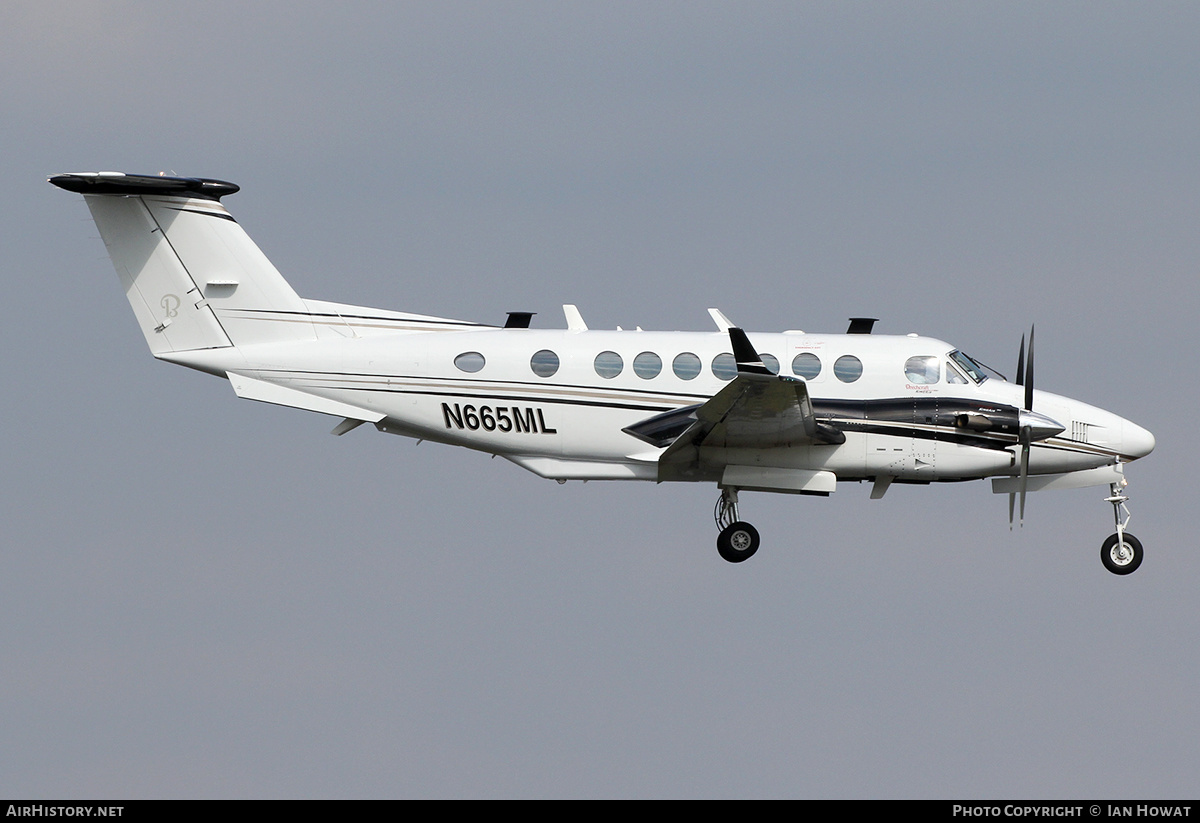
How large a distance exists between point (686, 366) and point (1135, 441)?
7.54m

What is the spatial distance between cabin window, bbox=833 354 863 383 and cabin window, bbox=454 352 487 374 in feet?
18.8

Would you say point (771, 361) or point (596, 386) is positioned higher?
point (771, 361)

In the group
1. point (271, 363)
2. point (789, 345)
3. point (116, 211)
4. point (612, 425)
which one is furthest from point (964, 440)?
point (116, 211)

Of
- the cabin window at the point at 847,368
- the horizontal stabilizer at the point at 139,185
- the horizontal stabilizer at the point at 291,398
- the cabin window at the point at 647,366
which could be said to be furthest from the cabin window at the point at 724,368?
the horizontal stabilizer at the point at 139,185

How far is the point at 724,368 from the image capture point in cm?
2248

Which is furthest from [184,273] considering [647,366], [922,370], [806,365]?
[922,370]

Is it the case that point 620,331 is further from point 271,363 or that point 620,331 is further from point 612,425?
point 271,363

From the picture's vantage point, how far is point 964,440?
22328mm

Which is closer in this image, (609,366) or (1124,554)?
(609,366)

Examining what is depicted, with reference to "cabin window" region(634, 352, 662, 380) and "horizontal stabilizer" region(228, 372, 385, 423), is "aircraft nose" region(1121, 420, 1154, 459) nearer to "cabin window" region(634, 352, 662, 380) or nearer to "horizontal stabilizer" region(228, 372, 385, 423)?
"cabin window" region(634, 352, 662, 380)

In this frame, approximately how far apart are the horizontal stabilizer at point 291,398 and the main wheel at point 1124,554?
12205 millimetres

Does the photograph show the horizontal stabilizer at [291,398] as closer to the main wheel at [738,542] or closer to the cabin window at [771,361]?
the main wheel at [738,542]

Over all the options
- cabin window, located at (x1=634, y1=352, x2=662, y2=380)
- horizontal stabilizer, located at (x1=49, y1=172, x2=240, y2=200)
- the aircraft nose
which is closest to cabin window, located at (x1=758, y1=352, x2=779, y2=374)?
cabin window, located at (x1=634, y1=352, x2=662, y2=380)

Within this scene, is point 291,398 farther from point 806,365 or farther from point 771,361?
point 806,365
